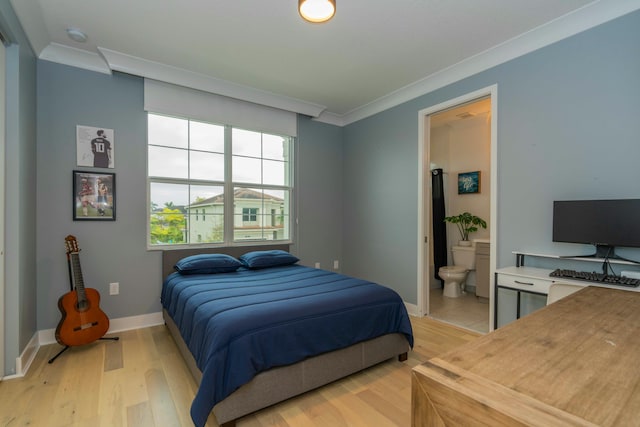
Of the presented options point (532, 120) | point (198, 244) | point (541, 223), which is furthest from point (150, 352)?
point (532, 120)

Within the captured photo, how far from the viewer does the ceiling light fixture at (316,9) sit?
70.9 inches

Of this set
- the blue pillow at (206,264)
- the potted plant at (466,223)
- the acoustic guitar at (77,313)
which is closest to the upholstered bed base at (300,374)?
the blue pillow at (206,264)

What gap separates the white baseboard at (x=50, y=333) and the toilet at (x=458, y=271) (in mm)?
3742

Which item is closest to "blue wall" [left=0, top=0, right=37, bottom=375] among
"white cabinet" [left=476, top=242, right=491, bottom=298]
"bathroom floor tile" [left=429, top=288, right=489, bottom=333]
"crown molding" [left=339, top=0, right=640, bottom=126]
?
"crown molding" [left=339, top=0, right=640, bottom=126]

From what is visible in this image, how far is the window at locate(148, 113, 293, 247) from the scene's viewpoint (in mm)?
3385

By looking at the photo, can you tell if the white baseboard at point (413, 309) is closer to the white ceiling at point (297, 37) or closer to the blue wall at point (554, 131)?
the blue wall at point (554, 131)

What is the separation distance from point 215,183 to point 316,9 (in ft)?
7.82

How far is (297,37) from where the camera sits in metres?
2.63

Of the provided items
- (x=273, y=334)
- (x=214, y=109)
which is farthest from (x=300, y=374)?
(x=214, y=109)

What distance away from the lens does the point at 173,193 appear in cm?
346

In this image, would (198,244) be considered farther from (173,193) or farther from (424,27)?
(424,27)

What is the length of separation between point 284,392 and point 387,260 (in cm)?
242

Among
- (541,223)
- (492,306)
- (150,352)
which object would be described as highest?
(541,223)

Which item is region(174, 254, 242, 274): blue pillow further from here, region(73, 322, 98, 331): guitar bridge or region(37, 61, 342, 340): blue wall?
region(73, 322, 98, 331): guitar bridge
